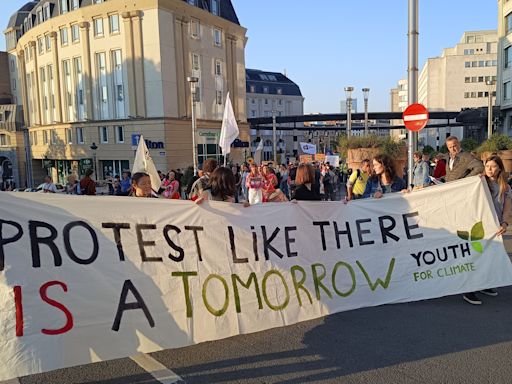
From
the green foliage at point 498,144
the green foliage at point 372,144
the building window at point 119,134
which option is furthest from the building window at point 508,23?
the building window at point 119,134

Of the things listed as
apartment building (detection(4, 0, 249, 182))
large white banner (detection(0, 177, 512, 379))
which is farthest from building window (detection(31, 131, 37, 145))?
large white banner (detection(0, 177, 512, 379))

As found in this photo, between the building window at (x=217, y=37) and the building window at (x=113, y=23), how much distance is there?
8.63 metres

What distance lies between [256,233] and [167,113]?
107 feet

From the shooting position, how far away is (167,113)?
1411 inches

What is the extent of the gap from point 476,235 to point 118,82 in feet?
117

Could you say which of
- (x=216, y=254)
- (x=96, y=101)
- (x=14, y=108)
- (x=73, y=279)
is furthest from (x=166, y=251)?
(x=14, y=108)

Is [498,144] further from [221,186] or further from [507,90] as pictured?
[507,90]

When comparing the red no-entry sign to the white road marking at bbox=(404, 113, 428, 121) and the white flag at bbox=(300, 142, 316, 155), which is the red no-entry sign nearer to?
the white road marking at bbox=(404, 113, 428, 121)

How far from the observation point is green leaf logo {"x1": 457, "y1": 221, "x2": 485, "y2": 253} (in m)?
5.51

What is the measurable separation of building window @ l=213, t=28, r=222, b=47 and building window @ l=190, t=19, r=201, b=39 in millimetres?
2138

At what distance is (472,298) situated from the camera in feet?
17.8

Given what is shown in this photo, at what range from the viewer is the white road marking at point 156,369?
3723mm

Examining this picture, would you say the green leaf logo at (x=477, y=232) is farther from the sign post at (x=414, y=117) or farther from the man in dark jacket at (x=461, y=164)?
the sign post at (x=414, y=117)

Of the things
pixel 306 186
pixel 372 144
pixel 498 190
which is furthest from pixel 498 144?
pixel 306 186
